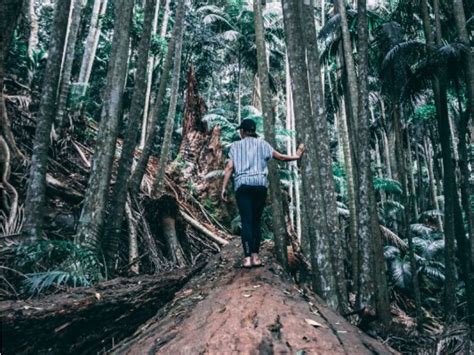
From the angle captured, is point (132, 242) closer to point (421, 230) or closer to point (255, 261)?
point (255, 261)

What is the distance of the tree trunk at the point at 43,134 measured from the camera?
4.92 metres

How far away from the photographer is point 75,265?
4.75 meters

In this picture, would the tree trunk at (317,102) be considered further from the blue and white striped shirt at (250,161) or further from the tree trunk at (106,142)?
the tree trunk at (106,142)

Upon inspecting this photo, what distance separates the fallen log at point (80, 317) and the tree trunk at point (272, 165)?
2230 millimetres

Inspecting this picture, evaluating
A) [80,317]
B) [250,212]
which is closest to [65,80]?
[250,212]

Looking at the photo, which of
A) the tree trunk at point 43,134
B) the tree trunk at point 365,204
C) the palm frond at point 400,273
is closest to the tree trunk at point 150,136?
the tree trunk at point 43,134

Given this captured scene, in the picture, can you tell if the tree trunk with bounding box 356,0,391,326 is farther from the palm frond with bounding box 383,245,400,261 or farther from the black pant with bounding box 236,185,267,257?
the palm frond with bounding box 383,245,400,261

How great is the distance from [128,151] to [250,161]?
7.05 feet

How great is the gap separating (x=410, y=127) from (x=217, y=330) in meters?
28.4

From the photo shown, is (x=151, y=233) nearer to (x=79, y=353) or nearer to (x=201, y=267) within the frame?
→ (x=201, y=267)

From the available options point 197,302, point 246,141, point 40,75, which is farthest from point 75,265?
point 40,75

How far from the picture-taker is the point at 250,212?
16.4 feet

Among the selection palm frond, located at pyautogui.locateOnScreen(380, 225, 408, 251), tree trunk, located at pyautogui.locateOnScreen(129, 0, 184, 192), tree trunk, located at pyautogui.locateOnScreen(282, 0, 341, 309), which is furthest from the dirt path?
palm frond, located at pyautogui.locateOnScreen(380, 225, 408, 251)

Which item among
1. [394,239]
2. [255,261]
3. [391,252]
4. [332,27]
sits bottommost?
[391,252]
